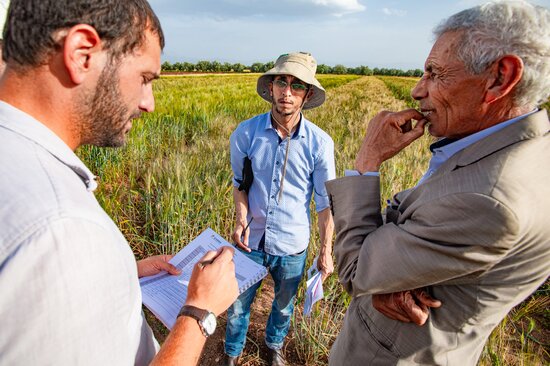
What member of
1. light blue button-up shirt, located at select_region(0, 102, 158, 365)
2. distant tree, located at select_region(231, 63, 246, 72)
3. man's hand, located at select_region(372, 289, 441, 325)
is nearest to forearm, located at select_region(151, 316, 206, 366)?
light blue button-up shirt, located at select_region(0, 102, 158, 365)

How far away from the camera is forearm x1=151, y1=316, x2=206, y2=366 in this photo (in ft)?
2.37

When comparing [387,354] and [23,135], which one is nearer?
[23,135]

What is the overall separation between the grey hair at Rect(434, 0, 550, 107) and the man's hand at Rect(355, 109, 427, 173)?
0.25 meters

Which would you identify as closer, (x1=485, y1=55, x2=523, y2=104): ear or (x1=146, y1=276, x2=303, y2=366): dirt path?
(x1=485, y1=55, x2=523, y2=104): ear

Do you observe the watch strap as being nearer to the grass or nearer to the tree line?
the grass

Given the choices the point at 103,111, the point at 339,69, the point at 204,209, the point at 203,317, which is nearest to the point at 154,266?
the point at 203,317

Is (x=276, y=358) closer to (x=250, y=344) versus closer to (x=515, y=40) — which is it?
(x=250, y=344)

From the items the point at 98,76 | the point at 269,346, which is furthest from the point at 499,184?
the point at 269,346

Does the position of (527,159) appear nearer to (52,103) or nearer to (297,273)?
(52,103)

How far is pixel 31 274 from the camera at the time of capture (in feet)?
1.50

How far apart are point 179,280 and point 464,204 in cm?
94

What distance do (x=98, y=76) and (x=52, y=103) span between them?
0.35 feet

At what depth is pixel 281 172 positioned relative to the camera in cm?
184

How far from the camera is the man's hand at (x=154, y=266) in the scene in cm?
119
